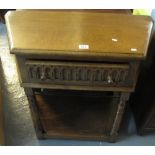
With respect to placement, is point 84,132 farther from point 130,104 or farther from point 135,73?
point 135,73

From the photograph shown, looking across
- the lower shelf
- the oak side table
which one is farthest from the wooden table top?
the lower shelf

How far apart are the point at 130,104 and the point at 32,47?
0.80 metres

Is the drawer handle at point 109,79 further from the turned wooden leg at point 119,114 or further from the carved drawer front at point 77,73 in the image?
the turned wooden leg at point 119,114

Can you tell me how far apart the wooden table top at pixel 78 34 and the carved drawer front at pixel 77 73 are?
5 centimetres

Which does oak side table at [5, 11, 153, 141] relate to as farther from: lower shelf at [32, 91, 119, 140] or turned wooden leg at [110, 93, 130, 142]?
lower shelf at [32, 91, 119, 140]

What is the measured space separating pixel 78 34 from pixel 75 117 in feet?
1.64

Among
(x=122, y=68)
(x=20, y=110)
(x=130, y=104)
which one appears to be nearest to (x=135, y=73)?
(x=122, y=68)

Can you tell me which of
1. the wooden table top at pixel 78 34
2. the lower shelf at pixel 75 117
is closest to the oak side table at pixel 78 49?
the wooden table top at pixel 78 34

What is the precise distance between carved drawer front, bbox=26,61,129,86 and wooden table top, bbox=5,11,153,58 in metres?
0.05

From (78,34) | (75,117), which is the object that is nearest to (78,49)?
(78,34)

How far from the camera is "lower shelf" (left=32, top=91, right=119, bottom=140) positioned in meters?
1.10

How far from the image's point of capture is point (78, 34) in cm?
75

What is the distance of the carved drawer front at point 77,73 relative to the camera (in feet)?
2.39
